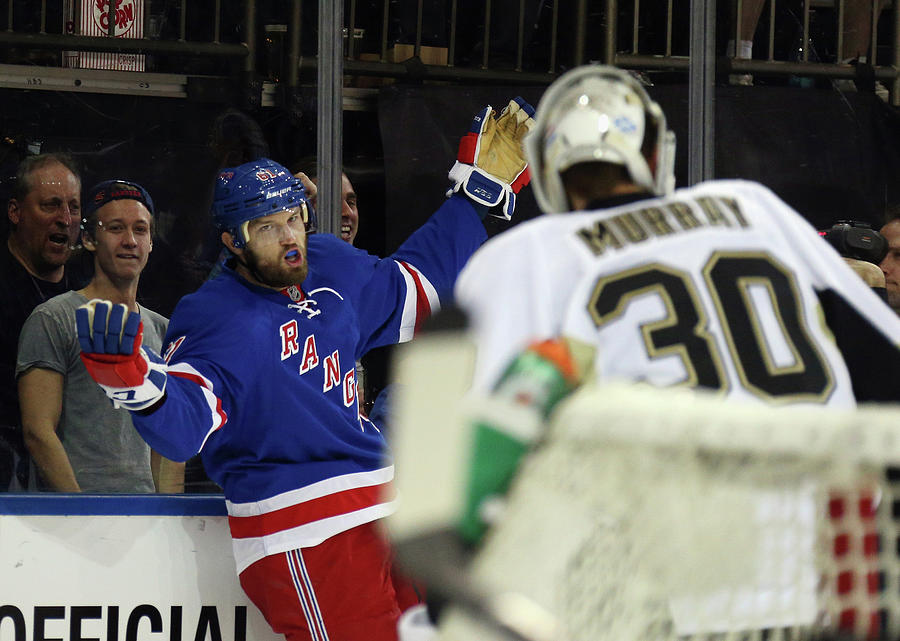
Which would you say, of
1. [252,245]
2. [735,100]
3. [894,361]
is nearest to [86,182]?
[252,245]

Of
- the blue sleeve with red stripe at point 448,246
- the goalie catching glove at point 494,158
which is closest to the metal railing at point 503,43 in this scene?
the goalie catching glove at point 494,158

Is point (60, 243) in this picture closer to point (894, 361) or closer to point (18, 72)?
point (18, 72)

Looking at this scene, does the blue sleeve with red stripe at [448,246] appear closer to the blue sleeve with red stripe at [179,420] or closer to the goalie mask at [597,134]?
the blue sleeve with red stripe at [179,420]

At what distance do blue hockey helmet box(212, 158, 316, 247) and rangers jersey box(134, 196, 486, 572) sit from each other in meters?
0.13

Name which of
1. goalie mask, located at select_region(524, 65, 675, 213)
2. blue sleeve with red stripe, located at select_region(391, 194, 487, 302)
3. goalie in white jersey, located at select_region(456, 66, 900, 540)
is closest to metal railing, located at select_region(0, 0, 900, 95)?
blue sleeve with red stripe, located at select_region(391, 194, 487, 302)

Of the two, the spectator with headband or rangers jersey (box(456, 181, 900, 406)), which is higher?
rangers jersey (box(456, 181, 900, 406))

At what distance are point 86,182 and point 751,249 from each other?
2.18 m

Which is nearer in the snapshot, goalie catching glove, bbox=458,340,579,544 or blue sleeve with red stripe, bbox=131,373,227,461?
goalie catching glove, bbox=458,340,579,544

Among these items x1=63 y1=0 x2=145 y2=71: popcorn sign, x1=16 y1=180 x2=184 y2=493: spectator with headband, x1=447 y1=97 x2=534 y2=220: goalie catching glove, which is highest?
x1=63 y1=0 x2=145 y2=71: popcorn sign

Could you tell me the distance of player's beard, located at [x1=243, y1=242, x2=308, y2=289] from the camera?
2945mm

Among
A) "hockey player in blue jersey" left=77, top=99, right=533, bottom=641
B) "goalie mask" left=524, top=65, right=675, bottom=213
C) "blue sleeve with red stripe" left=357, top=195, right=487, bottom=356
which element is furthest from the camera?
"blue sleeve with red stripe" left=357, top=195, right=487, bottom=356

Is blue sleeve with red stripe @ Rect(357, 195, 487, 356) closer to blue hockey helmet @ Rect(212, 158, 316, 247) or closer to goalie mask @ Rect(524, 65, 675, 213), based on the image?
blue hockey helmet @ Rect(212, 158, 316, 247)

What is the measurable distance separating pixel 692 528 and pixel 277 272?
179cm

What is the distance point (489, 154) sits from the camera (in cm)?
331
